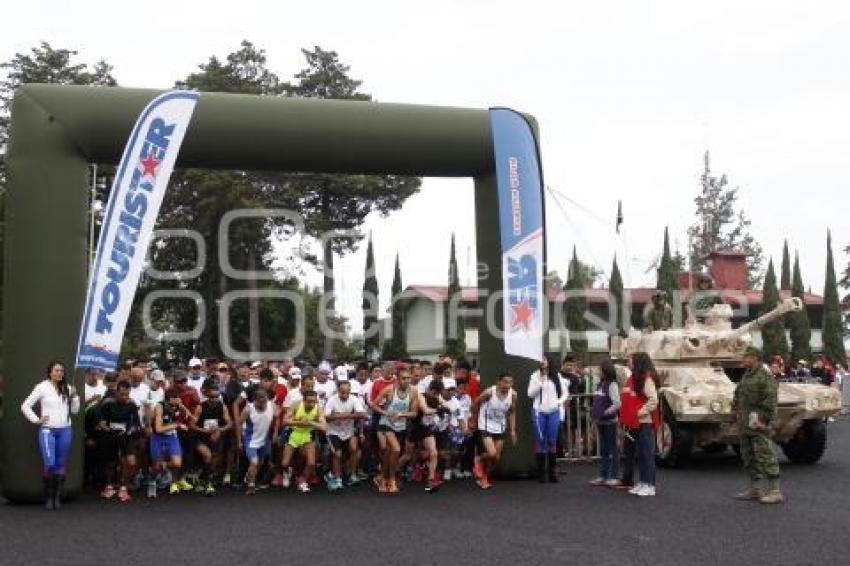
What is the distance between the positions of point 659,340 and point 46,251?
9370 millimetres

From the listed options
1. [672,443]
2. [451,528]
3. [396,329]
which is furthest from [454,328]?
[451,528]

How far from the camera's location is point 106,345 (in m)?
10.4

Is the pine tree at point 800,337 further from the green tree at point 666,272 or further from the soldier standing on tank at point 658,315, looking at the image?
the soldier standing on tank at point 658,315

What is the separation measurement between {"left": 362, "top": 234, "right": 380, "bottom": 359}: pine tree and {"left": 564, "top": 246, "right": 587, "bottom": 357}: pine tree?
863 cm

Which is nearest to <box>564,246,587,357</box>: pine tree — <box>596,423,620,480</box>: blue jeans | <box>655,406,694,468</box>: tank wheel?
<box>655,406,694,468</box>: tank wheel

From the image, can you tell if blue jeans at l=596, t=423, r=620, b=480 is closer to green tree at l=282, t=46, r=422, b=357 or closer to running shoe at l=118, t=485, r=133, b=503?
running shoe at l=118, t=485, r=133, b=503

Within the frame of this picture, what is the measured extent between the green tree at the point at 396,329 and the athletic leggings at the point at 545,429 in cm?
2647

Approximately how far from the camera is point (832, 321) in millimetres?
42688

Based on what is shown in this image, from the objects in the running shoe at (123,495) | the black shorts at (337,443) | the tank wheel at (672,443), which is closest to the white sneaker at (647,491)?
the tank wheel at (672,443)

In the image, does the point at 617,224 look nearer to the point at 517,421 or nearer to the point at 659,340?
the point at 659,340

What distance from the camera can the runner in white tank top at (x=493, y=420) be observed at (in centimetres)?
1192

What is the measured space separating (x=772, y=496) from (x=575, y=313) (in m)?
34.0

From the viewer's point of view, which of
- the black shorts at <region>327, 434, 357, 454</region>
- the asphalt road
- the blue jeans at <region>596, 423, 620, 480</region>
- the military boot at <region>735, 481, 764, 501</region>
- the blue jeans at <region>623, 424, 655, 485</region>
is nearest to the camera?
the asphalt road

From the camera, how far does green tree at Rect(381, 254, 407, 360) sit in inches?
1628
